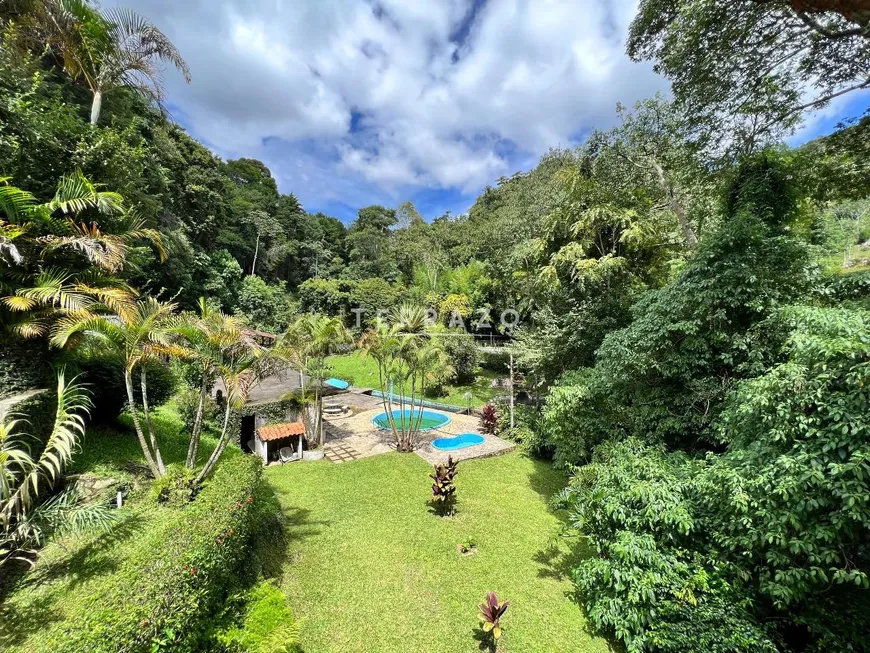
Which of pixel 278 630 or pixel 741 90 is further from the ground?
pixel 741 90

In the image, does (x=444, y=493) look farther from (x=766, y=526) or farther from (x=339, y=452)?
(x=766, y=526)

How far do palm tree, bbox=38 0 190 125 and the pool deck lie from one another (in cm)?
Result: 1035

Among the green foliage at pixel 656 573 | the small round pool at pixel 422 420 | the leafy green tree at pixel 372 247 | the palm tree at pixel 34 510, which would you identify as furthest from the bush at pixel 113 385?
the leafy green tree at pixel 372 247

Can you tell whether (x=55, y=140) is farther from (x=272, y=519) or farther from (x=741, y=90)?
(x=741, y=90)

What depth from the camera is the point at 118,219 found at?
724 cm

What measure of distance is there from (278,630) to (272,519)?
254 cm

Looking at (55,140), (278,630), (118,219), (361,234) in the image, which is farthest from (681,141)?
(361,234)

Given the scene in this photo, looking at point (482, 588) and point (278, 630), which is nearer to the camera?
point (278, 630)

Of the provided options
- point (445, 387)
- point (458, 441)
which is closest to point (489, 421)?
point (458, 441)

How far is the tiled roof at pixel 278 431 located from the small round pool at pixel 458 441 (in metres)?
4.57

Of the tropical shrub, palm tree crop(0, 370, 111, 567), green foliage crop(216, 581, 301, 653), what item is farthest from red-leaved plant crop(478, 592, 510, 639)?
palm tree crop(0, 370, 111, 567)

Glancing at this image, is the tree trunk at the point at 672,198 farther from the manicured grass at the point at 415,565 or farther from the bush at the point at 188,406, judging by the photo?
the bush at the point at 188,406

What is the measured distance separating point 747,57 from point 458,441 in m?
12.6

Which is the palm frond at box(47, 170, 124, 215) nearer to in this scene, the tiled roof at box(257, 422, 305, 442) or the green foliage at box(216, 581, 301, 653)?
the tiled roof at box(257, 422, 305, 442)
